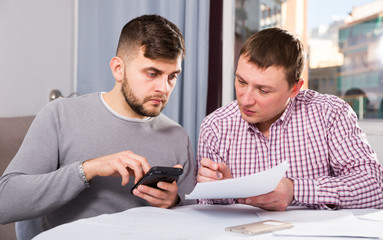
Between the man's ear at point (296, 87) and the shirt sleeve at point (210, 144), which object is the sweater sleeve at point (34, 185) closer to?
the shirt sleeve at point (210, 144)

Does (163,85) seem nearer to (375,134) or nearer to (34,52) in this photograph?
(375,134)

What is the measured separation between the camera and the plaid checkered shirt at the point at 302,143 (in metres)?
1.28

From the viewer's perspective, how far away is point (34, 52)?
251 centimetres

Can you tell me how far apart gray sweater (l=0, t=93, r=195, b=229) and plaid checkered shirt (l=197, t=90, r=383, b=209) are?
139mm

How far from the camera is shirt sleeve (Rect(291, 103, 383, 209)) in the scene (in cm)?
113

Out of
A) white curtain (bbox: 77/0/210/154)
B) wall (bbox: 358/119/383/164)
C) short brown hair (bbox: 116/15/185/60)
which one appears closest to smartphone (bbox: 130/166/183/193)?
short brown hair (bbox: 116/15/185/60)

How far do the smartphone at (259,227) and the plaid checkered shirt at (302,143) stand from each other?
37cm

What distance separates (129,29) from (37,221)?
0.73 meters

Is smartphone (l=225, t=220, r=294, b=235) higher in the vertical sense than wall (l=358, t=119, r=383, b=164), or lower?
lower

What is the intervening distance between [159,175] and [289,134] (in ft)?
2.07

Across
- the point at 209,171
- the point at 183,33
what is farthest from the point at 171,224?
the point at 183,33

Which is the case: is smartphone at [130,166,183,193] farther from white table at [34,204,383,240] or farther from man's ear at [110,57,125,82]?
man's ear at [110,57,125,82]

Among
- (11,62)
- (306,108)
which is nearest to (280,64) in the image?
(306,108)

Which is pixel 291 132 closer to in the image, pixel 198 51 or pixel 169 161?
pixel 169 161
